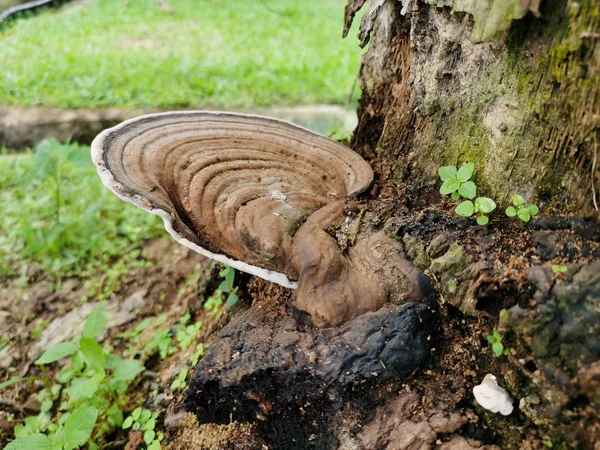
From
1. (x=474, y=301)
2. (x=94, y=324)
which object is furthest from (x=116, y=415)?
(x=474, y=301)

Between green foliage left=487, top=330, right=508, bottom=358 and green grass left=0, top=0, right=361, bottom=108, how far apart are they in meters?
3.77

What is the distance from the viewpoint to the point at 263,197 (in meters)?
1.77

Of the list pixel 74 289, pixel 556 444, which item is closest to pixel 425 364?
pixel 556 444

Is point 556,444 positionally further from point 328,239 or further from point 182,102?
point 182,102

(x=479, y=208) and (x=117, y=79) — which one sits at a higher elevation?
(x=479, y=208)

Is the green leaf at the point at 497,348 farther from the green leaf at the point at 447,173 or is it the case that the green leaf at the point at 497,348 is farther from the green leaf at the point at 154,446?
the green leaf at the point at 154,446

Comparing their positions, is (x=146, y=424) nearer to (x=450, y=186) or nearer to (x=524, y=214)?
(x=450, y=186)

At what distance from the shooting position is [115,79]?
6.95 m

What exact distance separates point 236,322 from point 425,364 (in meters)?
0.71

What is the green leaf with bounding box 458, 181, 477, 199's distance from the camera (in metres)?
1.61

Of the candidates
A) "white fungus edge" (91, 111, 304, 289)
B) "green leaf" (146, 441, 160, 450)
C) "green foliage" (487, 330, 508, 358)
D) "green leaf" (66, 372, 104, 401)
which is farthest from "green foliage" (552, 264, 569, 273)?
"green leaf" (66, 372, 104, 401)

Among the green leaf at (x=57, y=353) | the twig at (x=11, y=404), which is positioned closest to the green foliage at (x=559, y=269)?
the green leaf at (x=57, y=353)

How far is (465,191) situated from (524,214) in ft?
0.69

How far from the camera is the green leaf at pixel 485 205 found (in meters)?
1.52
